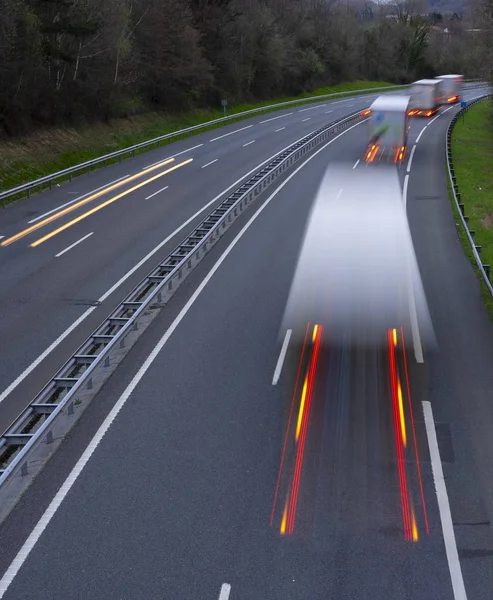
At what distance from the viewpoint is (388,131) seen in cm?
3822

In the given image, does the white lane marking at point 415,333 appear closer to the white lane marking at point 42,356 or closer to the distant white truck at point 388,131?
the white lane marking at point 42,356

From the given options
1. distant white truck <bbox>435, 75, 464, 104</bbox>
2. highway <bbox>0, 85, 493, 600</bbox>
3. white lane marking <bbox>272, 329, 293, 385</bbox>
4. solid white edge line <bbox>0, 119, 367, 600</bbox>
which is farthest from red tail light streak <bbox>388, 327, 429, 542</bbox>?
distant white truck <bbox>435, 75, 464, 104</bbox>

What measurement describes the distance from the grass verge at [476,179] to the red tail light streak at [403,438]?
4.19 metres

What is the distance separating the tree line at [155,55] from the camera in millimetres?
40656

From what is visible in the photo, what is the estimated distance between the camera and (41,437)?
11.4 meters

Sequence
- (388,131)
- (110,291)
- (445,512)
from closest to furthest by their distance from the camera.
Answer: (445,512)
(110,291)
(388,131)

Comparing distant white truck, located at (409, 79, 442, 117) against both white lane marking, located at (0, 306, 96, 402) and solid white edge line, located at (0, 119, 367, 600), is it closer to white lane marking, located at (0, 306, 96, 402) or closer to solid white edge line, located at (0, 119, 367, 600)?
solid white edge line, located at (0, 119, 367, 600)

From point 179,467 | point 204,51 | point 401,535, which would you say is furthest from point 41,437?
point 204,51

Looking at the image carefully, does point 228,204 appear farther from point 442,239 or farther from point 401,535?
point 401,535

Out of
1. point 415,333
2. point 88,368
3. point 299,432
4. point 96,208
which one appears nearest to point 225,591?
point 299,432

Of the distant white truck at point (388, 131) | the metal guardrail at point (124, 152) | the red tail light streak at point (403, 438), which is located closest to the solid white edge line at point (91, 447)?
the red tail light streak at point (403, 438)

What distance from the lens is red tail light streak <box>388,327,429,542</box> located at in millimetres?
9773

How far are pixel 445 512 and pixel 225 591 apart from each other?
3410 mm

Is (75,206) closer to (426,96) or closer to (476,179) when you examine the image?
(476,179)
